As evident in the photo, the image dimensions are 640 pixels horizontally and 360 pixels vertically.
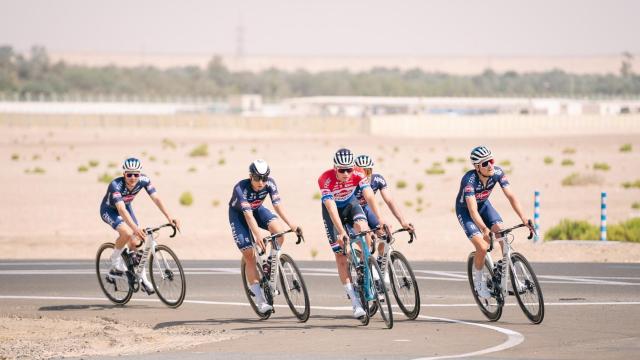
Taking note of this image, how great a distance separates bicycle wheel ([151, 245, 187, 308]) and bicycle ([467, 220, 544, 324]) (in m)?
3.92

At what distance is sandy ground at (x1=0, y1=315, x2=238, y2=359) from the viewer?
530 inches

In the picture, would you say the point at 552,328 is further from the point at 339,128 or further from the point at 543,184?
the point at 339,128

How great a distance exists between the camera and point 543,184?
48.4 m

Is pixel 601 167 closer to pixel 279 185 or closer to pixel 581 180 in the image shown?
pixel 581 180

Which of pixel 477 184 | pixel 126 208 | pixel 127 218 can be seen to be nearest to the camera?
pixel 477 184

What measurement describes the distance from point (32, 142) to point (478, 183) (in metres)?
71.6

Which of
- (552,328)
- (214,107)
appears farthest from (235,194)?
(214,107)

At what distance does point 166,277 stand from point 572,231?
1529cm

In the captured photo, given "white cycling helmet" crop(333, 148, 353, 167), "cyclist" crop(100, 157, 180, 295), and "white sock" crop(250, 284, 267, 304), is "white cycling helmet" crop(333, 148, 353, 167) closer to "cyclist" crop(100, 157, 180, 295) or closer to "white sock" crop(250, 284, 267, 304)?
"white sock" crop(250, 284, 267, 304)

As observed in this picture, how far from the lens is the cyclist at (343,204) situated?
1500 cm

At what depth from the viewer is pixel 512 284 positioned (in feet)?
49.0

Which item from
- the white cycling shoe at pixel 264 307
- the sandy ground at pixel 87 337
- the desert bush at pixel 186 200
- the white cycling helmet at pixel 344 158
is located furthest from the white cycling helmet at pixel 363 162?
the desert bush at pixel 186 200

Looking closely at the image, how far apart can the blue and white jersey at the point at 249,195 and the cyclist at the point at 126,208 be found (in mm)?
1580

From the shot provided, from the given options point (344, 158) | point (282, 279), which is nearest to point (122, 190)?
point (282, 279)
